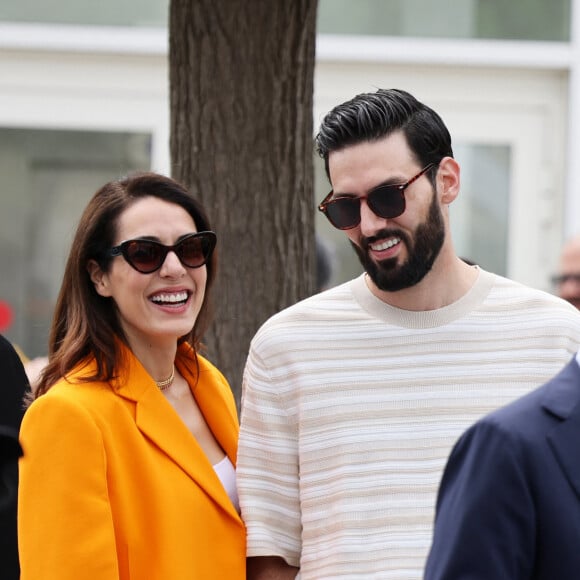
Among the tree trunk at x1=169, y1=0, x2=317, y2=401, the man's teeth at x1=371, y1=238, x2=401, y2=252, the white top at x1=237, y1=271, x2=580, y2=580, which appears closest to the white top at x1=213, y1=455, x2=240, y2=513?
the white top at x1=237, y1=271, x2=580, y2=580

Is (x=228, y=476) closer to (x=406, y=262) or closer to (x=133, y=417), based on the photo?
(x=133, y=417)

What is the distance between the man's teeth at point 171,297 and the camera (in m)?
3.37

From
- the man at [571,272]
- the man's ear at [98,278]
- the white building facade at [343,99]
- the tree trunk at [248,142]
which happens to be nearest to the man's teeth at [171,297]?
the man's ear at [98,278]

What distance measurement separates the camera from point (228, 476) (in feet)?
11.2

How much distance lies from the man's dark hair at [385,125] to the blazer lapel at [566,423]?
1.12 m

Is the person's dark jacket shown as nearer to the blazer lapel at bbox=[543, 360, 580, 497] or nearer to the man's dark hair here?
the man's dark hair

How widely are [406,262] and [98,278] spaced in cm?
85

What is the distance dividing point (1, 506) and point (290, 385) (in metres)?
1.60

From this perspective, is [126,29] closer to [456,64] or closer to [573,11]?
[456,64]

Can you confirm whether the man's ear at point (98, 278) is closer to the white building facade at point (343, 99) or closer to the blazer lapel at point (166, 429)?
the blazer lapel at point (166, 429)

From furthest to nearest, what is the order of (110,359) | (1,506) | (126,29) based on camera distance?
1. (126,29)
2. (110,359)
3. (1,506)

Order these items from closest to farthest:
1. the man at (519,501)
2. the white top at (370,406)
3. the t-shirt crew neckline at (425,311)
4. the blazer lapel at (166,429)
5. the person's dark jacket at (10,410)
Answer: the man at (519,501) < the white top at (370,406) < the t-shirt crew neckline at (425,311) < the blazer lapel at (166,429) < the person's dark jacket at (10,410)

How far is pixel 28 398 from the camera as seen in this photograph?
11.5ft

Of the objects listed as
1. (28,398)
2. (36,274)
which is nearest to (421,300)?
(28,398)
